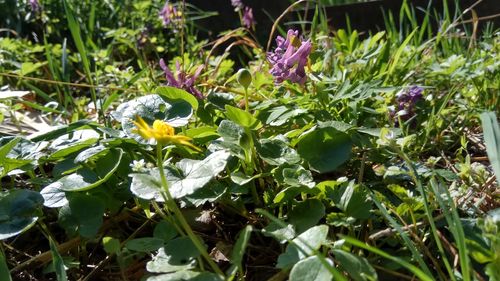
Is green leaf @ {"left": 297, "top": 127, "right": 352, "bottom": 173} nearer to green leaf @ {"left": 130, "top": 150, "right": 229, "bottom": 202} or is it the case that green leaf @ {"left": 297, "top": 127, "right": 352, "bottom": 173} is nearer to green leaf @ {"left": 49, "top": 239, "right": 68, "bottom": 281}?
green leaf @ {"left": 130, "top": 150, "right": 229, "bottom": 202}

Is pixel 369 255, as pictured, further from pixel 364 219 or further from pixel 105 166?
pixel 105 166

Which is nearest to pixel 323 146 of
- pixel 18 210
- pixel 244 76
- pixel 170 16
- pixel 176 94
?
pixel 244 76

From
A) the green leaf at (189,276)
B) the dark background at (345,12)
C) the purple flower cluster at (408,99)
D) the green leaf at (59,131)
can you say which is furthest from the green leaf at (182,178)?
the dark background at (345,12)

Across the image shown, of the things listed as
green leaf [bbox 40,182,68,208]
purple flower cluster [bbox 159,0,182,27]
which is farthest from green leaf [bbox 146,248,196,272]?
purple flower cluster [bbox 159,0,182,27]

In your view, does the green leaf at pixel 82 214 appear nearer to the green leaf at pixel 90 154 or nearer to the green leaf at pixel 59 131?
the green leaf at pixel 90 154

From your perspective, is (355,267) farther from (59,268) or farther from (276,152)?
(59,268)
